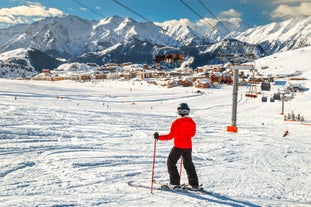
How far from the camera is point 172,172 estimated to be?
5.88 metres

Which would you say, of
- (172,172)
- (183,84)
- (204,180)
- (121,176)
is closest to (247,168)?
(204,180)

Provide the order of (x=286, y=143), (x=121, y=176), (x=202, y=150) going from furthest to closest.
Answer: (x=286, y=143) → (x=202, y=150) → (x=121, y=176)

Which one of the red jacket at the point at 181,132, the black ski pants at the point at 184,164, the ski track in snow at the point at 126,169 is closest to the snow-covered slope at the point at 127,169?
the ski track in snow at the point at 126,169

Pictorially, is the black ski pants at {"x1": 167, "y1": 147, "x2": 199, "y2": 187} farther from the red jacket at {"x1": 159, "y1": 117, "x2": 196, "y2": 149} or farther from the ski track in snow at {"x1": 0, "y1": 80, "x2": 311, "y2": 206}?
the ski track in snow at {"x1": 0, "y1": 80, "x2": 311, "y2": 206}

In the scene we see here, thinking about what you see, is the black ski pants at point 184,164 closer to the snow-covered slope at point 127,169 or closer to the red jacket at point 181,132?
the red jacket at point 181,132

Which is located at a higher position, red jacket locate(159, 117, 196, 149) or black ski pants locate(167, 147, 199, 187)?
red jacket locate(159, 117, 196, 149)

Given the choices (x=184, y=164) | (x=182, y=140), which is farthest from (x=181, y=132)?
(x=184, y=164)

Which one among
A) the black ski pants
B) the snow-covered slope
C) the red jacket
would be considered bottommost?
the snow-covered slope

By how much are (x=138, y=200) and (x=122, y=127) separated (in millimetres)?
9030

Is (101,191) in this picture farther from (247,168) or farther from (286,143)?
(286,143)

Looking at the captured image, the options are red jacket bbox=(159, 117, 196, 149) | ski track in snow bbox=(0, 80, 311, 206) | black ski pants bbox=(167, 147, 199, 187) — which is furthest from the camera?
black ski pants bbox=(167, 147, 199, 187)

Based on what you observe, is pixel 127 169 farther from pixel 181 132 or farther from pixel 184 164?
pixel 181 132

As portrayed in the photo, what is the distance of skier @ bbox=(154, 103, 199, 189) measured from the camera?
5.60 meters

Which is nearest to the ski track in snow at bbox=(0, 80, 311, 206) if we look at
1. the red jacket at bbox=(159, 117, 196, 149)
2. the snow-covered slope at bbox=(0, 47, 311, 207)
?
the snow-covered slope at bbox=(0, 47, 311, 207)
